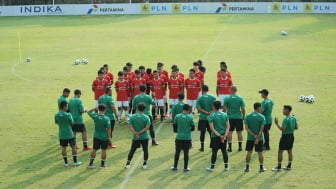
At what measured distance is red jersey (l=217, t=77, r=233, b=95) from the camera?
19.5m

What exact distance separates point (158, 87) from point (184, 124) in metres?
5.38

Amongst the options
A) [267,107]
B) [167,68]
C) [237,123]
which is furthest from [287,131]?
[167,68]

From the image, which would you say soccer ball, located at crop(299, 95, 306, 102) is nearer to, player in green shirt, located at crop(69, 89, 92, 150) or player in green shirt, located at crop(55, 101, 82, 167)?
player in green shirt, located at crop(69, 89, 92, 150)

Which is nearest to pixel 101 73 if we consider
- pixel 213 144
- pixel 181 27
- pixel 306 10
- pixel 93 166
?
pixel 93 166

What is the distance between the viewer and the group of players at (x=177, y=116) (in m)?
14.7

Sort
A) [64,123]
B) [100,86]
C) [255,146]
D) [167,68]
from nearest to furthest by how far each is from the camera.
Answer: [255,146] < [64,123] < [100,86] < [167,68]

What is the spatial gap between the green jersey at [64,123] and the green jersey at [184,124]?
3.00 meters

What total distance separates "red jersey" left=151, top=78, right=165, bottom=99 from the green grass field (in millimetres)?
1090

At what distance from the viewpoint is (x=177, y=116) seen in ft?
48.7

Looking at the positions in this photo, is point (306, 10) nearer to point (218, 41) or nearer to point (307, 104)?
point (218, 41)

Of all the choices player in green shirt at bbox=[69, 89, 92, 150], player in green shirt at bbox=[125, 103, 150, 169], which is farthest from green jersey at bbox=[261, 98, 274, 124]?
player in green shirt at bbox=[69, 89, 92, 150]

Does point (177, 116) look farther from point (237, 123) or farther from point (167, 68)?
point (167, 68)

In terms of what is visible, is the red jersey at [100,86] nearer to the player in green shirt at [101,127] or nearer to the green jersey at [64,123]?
the green jersey at [64,123]

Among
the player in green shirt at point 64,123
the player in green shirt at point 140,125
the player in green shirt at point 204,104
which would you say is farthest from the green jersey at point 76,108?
the player in green shirt at point 204,104
